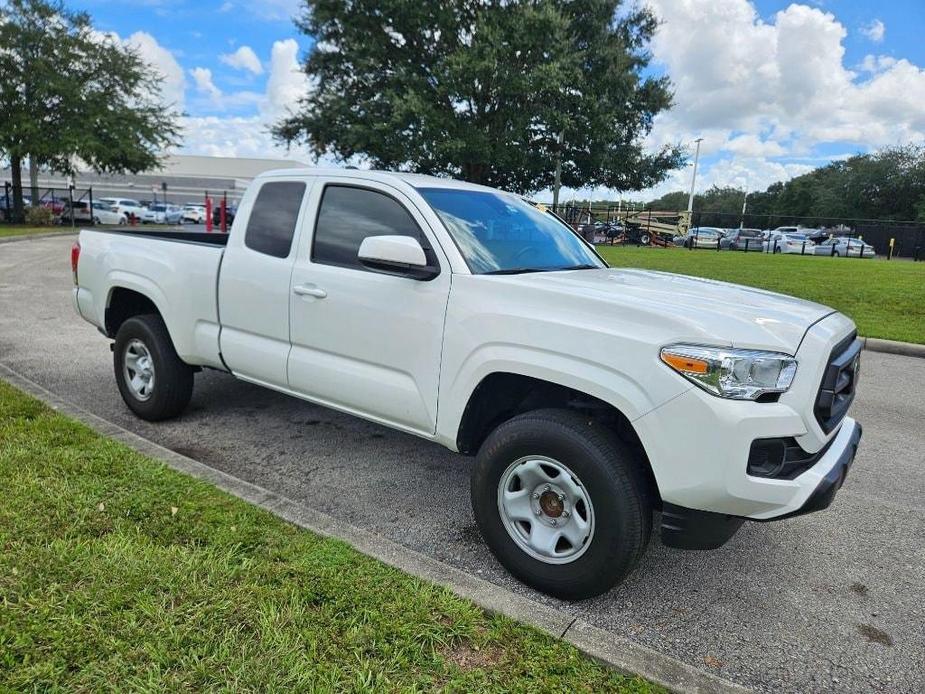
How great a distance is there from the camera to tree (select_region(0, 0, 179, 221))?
2744 cm

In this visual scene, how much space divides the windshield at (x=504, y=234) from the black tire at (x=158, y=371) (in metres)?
2.25

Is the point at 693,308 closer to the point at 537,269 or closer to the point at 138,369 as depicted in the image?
the point at 537,269

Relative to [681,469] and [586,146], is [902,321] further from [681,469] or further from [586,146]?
[586,146]

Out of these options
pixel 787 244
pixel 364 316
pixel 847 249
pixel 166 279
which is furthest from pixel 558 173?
pixel 364 316

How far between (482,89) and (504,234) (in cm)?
2474

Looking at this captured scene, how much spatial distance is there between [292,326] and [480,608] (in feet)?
6.56

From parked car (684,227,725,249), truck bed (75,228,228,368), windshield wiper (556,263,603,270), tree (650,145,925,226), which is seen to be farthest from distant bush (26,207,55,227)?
tree (650,145,925,226)

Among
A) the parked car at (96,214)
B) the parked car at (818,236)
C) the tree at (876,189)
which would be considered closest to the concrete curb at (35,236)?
the parked car at (96,214)

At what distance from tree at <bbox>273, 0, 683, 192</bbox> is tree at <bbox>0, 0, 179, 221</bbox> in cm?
695

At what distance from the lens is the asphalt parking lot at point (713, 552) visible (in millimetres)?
2582

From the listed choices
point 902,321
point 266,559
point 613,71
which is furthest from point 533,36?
point 266,559

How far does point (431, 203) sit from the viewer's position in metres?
3.53

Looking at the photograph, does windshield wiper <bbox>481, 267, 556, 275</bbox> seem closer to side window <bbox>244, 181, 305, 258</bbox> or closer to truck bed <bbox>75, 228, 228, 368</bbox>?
side window <bbox>244, 181, 305, 258</bbox>

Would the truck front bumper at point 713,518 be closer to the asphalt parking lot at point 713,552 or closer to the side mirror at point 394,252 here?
the asphalt parking lot at point 713,552
